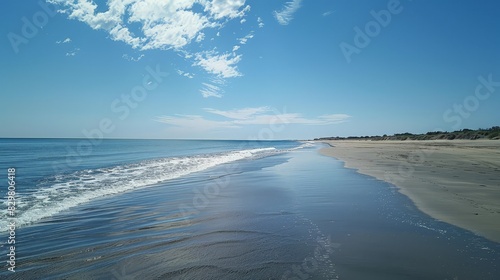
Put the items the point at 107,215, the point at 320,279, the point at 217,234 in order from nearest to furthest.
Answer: the point at 320,279 < the point at 217,234 < the point at 107,215

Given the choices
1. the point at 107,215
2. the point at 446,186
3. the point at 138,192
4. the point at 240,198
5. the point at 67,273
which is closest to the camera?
the point at 67,273

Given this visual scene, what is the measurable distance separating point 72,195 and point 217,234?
8.18 metres

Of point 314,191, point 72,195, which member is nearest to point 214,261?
point 314,191

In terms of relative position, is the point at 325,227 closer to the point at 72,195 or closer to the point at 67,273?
the point at 67,273

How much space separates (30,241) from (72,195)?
5.40 m

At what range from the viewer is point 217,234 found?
5.55 metres

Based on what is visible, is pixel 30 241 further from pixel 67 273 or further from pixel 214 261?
pixel 214 261

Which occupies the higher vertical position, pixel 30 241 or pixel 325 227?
pixel 325 227

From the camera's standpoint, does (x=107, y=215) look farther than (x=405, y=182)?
No

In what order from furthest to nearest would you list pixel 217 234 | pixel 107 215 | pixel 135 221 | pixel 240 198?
pixel 240 198 → pixel 107 215 → pixel 135 221 → pixel 217 234

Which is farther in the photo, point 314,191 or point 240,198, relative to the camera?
point 314,191

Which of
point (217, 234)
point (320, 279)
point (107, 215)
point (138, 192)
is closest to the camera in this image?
point (320, 279)

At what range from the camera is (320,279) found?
354cm

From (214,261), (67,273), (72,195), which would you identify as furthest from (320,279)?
(72,195)
